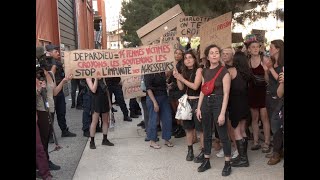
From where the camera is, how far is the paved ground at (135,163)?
4809mm

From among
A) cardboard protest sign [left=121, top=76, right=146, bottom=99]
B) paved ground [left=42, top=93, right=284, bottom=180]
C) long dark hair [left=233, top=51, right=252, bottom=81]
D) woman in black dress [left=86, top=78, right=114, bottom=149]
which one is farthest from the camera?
cardboard protest sign [left=121, top=76, right=146, bottom=99]

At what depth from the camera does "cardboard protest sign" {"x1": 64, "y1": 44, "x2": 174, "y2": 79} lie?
541cm

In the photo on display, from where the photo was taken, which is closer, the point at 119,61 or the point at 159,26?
the point at 119,61

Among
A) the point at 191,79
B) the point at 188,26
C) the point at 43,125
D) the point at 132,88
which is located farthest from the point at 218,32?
the point at 43,125

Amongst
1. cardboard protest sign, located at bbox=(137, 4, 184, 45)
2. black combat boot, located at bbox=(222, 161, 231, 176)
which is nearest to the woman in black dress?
cardboard protest sign, located at bbox=(137, 4, 184, 45)

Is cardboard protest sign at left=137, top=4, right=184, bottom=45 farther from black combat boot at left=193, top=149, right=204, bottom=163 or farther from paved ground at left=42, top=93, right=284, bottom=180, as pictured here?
black combat boot at left=193, top=149, right=204, bottom=163

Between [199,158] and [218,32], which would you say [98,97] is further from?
[218,32]

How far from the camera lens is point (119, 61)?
18.1 ft

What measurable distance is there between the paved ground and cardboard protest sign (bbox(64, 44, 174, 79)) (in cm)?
132

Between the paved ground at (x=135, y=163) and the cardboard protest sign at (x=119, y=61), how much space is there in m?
1.32

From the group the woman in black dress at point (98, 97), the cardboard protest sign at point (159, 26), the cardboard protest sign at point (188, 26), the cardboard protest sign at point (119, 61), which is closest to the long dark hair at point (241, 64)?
the cardboard protest sign at point (119, 61)

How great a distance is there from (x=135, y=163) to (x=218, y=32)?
232 centimetres

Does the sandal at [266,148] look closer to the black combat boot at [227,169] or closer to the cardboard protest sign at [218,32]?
the black combat boot at [227,169]
